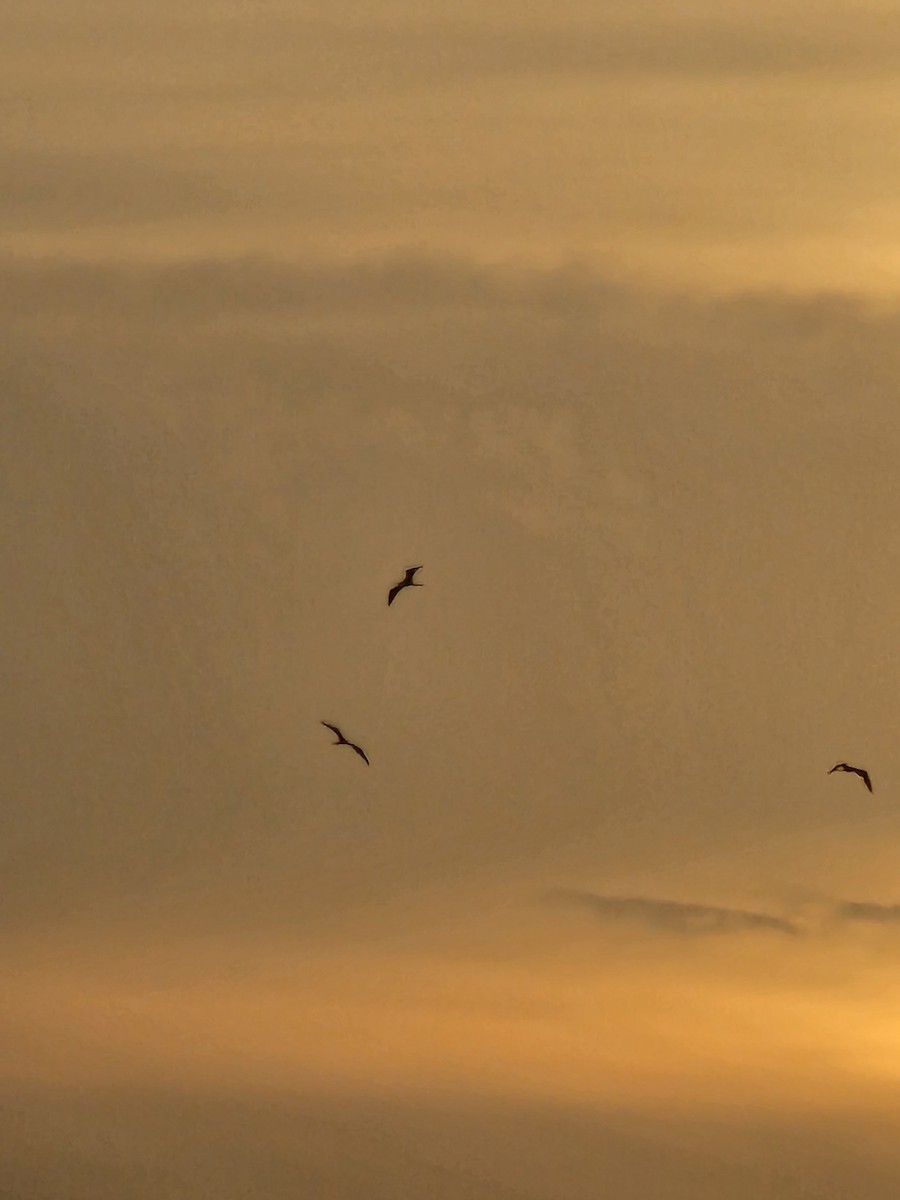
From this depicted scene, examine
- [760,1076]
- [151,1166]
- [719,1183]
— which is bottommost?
[151,1166]

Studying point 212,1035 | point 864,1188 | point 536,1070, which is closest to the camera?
point 864,1188

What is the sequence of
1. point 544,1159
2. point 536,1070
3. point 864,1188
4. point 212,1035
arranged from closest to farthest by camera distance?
point 864,1188
point 544,1159
point 536,1070
point 212,1035

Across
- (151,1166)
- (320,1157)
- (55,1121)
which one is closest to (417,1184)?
(320,1157)

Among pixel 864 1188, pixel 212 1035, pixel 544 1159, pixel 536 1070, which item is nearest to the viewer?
pixel 864 1188

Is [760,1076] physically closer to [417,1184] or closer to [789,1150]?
[789,1150]

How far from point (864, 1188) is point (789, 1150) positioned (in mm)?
1888

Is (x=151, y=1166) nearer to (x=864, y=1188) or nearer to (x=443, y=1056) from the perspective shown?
(x=443, y=1056)

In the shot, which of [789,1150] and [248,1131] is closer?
[789,1150]

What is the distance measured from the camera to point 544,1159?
39.4m

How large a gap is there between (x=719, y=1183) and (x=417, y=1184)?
20.2ft

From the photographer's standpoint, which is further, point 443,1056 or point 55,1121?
point 443,1056

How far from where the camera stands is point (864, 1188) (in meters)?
37.0

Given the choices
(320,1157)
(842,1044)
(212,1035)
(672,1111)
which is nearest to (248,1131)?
(320,1157)

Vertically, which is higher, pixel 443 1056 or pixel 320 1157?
pixel 443 1056
